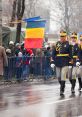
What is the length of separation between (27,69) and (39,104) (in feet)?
29.8

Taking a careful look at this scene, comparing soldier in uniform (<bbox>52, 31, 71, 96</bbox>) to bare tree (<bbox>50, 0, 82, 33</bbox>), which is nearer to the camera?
soldier in uniform (<bbox>52, 31, 71, 96</bbox>)

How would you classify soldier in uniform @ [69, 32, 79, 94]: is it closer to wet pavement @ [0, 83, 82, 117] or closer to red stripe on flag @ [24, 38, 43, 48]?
wet pavement @ [0, 83, 82, 117]

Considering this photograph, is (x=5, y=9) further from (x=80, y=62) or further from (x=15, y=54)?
(x=80, y=62)

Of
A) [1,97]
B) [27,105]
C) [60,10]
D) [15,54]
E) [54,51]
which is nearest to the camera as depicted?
[27,105]

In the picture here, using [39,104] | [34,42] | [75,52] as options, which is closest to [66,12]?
[34,42]

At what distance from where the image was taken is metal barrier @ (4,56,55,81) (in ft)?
72.3

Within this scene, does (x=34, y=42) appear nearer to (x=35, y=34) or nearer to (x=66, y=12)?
(x=35, y=34)

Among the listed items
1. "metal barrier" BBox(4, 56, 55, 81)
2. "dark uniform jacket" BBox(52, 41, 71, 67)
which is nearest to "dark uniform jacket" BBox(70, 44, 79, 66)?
"dark uniform jacket" BBox(52, 41, 71, 67)

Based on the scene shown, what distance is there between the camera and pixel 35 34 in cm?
2397

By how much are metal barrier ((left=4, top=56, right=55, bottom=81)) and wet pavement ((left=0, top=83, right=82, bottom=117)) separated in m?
3.78

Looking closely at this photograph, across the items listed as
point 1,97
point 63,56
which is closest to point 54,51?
point 63,56

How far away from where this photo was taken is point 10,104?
46.4 feet

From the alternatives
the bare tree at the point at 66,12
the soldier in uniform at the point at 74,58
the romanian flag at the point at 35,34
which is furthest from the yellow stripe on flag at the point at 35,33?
the bare tree at the point at 66,12

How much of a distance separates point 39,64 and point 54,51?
23.1 ft
